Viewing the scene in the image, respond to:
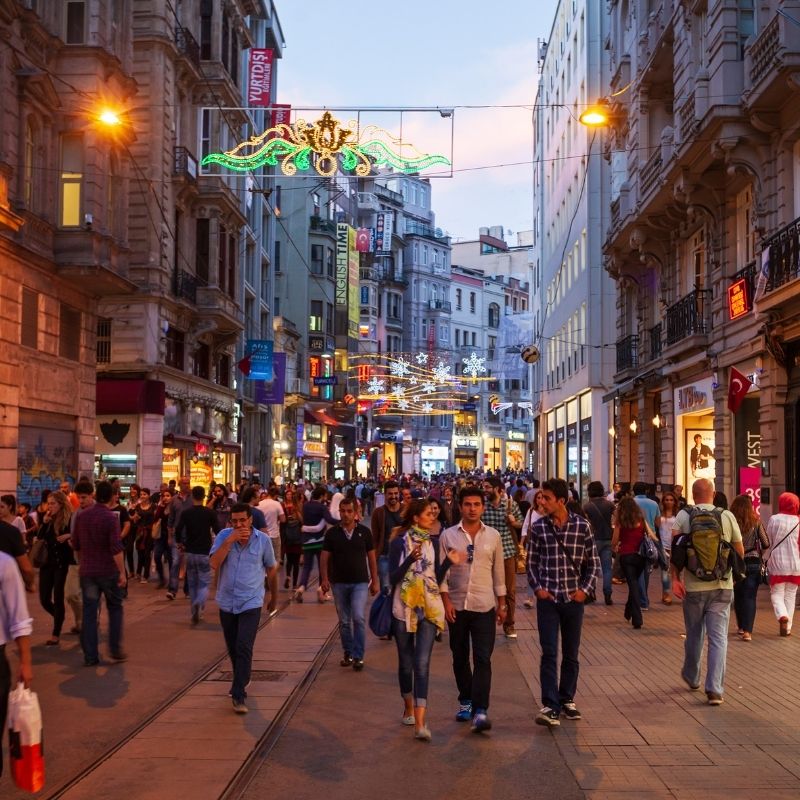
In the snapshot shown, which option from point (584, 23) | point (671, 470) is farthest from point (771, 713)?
point (584, 23)

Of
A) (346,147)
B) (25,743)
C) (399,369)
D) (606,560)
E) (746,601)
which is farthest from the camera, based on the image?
(399,369)

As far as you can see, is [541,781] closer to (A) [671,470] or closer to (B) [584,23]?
(A) [671,470]

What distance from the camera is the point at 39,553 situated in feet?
42.5

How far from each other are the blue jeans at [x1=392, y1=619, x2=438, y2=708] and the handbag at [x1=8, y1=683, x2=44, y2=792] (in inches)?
135

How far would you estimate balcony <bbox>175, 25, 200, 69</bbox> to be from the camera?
1375 inches

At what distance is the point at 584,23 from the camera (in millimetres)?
42000

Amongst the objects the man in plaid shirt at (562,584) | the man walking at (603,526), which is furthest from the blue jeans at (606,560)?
the man in plaid shirt at (562,584)

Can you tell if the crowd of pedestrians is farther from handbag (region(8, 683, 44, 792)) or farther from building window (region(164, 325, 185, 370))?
building window (region(164, 325, 185, 370))

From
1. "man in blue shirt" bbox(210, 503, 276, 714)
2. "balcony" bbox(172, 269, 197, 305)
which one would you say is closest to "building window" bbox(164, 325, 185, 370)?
"balcony" bbox(172, 269, 197, 305)

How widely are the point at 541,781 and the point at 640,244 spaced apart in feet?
77.8

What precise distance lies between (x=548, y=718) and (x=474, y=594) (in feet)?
3.63

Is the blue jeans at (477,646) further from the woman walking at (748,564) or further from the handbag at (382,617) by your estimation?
the woman walking at (748,564)

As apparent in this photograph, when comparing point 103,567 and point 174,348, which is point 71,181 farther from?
point 103,567

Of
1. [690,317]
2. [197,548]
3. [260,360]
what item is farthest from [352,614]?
[260,360]
